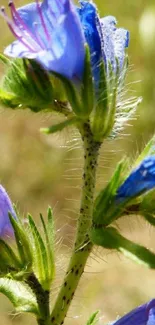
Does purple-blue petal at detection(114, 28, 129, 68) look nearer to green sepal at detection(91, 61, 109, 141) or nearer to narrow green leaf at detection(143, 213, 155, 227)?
green sepal at detection(91, 61, 109, 141)

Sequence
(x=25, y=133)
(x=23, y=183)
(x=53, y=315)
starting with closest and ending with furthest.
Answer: (x=53, y=315)
(x=23, y=183)
(x=25, y=133)

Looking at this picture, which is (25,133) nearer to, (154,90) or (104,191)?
(154,90)

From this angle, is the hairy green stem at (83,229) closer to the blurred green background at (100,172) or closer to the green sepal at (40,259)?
the green sepal at (40,259)

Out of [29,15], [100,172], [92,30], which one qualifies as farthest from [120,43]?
[100,172]

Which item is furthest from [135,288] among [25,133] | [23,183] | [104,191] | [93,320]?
[104,191]

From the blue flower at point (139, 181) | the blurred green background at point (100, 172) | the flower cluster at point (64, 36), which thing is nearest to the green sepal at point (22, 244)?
the blue flower at point (139, 181)

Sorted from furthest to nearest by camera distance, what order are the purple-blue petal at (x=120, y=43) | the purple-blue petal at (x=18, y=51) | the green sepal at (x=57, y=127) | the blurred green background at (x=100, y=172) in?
the blurred green background at (x=100, y=172) → the purple-blue petal at (x=120, y=43) → the purple-blue petal at (x=18, y=51) → the green sepal at (x=57, y=127)
